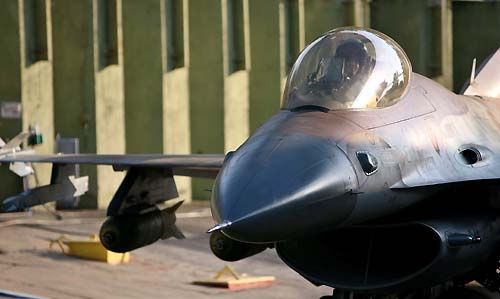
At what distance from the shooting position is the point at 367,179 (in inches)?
262

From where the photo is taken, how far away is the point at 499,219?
7539 millimetres

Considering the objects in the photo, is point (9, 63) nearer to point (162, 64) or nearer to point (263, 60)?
point (162, 64)

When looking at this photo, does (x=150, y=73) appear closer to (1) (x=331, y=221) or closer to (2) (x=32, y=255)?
(2) (x=32, y=255)

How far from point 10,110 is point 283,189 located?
13392 millimetres

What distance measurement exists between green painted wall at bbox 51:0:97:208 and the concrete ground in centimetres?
280

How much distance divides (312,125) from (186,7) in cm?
1414

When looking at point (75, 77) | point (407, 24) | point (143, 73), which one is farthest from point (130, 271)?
point (407, 24)

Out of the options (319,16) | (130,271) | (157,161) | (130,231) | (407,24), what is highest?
(319,16)

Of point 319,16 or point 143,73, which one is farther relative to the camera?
point 319,16

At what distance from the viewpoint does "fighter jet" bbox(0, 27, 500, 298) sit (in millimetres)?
6273

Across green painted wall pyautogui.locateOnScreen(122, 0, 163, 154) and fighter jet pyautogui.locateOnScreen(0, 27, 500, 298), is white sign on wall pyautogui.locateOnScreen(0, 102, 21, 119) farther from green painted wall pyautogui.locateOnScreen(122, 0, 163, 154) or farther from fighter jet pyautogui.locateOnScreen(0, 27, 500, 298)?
fighter jet pyautogui.locateOnScreen(0, 27, 500, 298)

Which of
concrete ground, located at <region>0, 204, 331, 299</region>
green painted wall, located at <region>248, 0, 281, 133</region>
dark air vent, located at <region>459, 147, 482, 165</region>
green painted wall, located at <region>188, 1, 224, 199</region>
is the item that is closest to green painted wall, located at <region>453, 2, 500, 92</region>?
green painted wall, located at <region>248, 0, 281, 133</region>

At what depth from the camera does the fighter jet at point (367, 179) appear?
6.27m

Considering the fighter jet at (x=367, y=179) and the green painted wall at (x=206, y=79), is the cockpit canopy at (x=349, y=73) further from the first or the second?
the green painted wall at (x=206, y=79)
